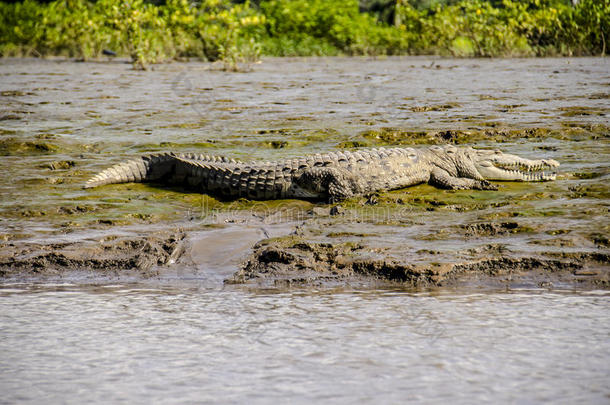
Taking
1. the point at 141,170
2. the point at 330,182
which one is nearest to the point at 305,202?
the point at 330,182

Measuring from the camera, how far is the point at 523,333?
3303mm

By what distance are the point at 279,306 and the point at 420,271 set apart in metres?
0.86

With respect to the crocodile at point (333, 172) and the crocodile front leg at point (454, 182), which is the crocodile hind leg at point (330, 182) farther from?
the crocodile front leg at point (454, 182)

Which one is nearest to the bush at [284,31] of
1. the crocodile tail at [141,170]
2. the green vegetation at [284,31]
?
the green vegetation at [284,31]

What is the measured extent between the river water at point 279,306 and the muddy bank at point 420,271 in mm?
135

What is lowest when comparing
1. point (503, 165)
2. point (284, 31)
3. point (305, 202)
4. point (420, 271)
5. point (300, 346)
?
point (300, 346)

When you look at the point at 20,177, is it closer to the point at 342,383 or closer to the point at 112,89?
the point at 342,383

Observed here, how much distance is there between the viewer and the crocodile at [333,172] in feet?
20.5

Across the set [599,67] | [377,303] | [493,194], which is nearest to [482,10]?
[599,67]

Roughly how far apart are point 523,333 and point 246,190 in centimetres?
337

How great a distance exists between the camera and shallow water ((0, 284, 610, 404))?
271 centimetres

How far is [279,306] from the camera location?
3.83 meters

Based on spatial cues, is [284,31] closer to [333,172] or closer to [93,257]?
[333,172]

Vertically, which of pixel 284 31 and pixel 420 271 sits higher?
pixel 284 31
